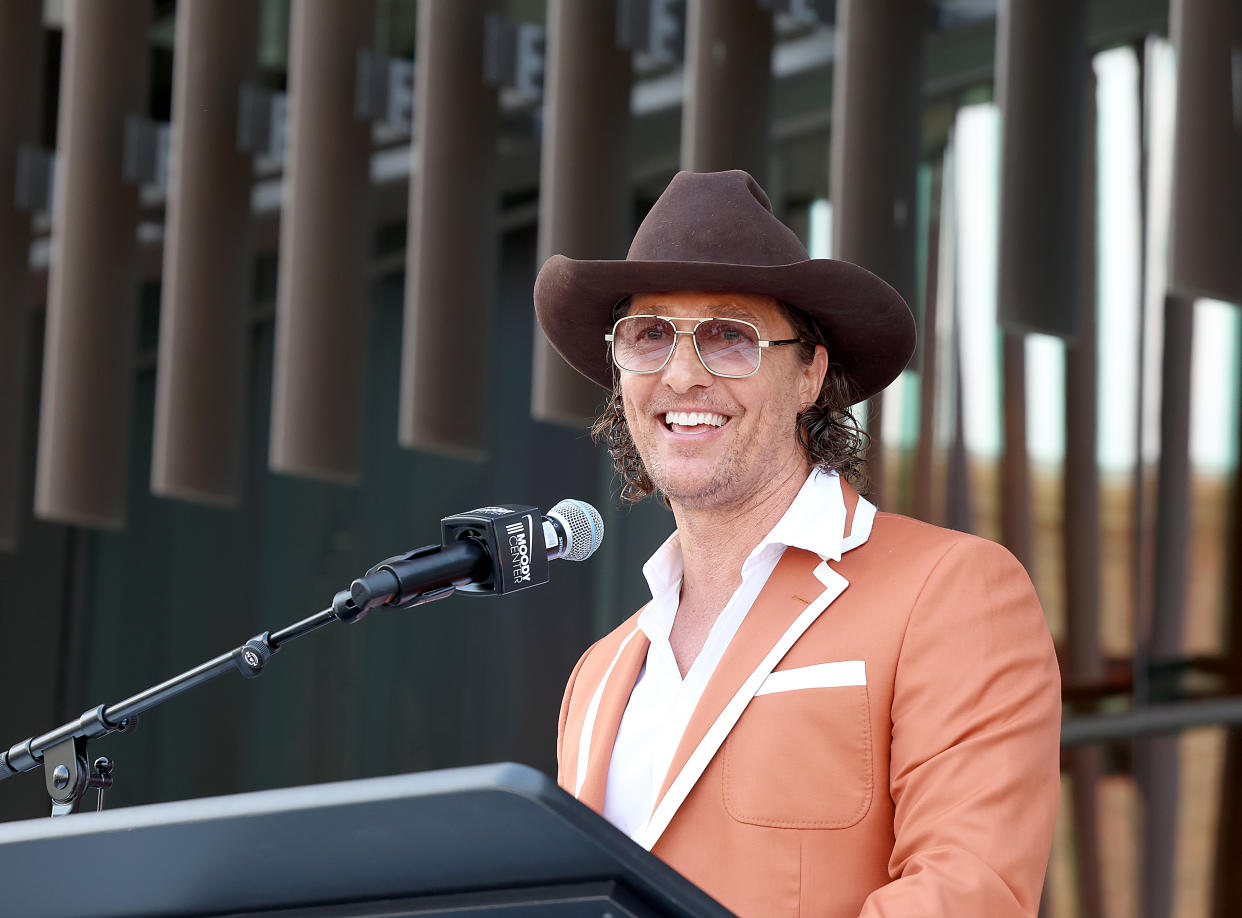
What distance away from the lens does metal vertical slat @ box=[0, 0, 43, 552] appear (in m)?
4.14

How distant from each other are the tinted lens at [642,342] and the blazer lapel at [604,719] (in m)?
0.33

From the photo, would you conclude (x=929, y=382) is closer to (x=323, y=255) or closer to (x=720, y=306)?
(x=323, y=255)

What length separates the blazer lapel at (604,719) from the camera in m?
1.74

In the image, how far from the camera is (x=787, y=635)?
63.7 inches

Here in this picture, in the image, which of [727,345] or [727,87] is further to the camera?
[727,87]

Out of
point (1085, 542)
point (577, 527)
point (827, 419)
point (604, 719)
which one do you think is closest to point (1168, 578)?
point (1085, 542)

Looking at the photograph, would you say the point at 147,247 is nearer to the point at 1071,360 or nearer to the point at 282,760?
the point at 282,760

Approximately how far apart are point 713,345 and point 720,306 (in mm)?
47

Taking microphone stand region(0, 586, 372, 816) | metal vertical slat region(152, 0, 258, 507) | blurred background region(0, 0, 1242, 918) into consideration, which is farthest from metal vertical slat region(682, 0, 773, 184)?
microphone stand region(0, 586, 372, 816)

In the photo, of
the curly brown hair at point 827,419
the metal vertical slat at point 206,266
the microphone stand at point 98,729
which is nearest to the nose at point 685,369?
the curly brown hair at point 827,419

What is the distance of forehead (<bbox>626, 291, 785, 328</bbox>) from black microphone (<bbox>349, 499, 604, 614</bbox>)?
424 millimetres

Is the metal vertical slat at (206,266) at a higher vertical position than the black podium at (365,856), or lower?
higher

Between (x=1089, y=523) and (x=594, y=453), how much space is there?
1562 mm

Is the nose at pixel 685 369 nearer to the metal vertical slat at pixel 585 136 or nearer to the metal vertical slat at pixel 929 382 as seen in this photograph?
the metal vertical slat at pixel 585 136
